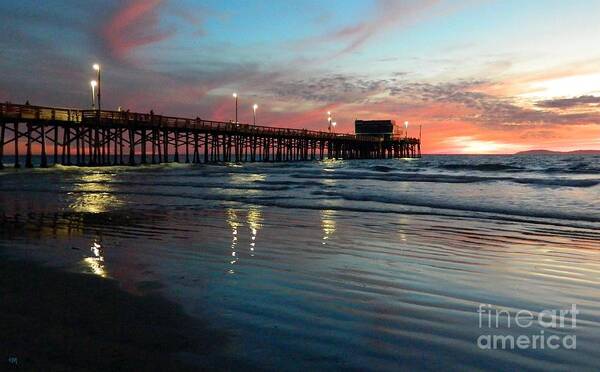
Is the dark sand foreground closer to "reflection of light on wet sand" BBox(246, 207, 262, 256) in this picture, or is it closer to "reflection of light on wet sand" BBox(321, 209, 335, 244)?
"reflection of light on wet sand" BBox(246, 207, 262, 256)

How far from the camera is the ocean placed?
298 cm

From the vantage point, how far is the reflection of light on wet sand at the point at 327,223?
784cm

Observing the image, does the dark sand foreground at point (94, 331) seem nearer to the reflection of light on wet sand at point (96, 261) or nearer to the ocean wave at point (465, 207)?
the reflection of light on wet sand at point (96, 261)

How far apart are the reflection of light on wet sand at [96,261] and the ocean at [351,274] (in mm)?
20

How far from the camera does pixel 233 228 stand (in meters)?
8.52

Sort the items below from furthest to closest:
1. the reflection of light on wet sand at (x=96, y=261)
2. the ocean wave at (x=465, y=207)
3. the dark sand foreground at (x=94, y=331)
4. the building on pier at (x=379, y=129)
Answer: the building on pier at (x=379, y=129) → the ocean wave at (x=465, y=207) → the reflection of light on wet sand at (x=96, y=261) → the dark sand foreground at (x=94, y=331)

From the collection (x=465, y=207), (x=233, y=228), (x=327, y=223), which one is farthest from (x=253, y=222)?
(x=465, y=207)

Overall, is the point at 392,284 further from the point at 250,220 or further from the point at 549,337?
the point at 250,220

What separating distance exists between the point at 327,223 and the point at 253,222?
57.2 inches

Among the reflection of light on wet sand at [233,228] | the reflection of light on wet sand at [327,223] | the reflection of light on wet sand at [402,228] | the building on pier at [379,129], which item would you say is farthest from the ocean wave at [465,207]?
the building on pier at [379,129]

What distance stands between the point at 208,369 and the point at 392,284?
243cm

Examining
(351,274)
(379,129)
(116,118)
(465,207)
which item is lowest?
(465,207)

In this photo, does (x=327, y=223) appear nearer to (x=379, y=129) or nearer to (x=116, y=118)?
(x=116, y=118)

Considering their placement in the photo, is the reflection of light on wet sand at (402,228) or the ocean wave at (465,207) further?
the ocean wave at (465,207)
